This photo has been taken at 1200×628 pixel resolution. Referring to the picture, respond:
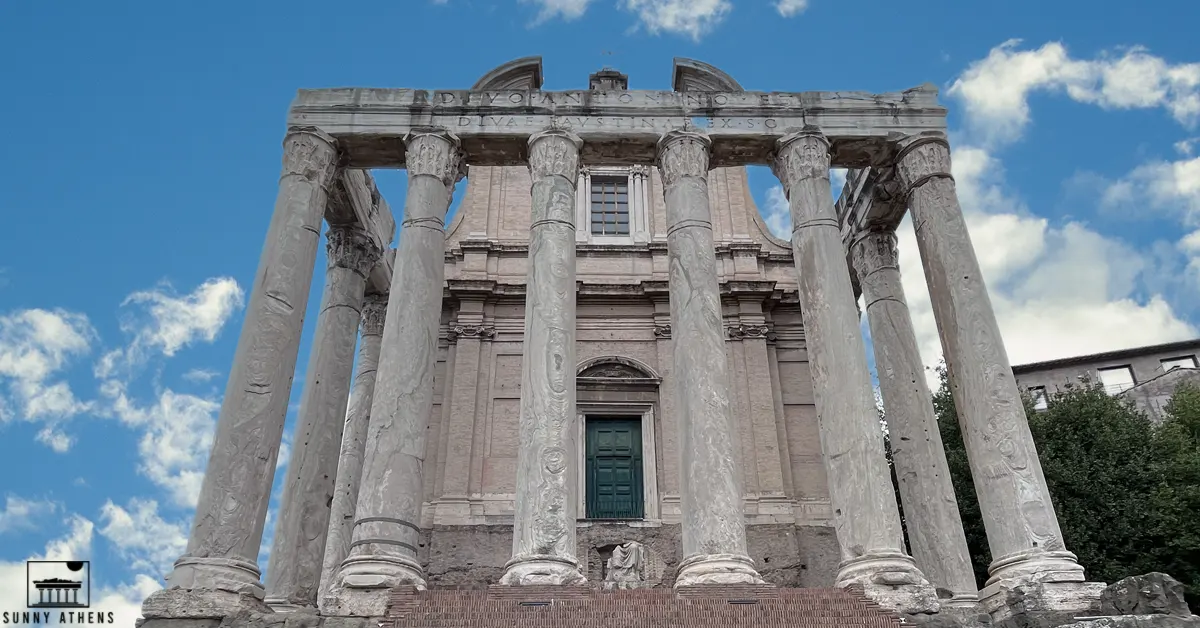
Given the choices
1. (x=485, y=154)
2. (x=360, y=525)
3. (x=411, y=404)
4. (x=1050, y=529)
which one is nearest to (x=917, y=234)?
(x=1050, y=529)

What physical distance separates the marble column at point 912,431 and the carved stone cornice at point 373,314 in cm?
1125

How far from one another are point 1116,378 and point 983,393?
30708 mm

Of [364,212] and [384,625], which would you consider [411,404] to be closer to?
[384,625]

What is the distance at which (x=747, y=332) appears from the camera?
21.6m

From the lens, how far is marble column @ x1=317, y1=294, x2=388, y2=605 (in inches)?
691

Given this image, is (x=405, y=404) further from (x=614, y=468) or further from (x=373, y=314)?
(x=373, y=314)

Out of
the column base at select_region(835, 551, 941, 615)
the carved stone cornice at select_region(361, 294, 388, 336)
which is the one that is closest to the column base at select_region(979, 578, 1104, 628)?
the column base at select_region(835, 551, 941, 615)

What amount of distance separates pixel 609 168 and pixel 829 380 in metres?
11.9

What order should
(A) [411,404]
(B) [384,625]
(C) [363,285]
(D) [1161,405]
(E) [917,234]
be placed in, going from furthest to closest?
(D) [1161,405]
(C) [363,285]
(E) [917,234]
(A) [411,404]
(B) [384,625]

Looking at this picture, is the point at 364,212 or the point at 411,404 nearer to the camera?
the point at 411,404

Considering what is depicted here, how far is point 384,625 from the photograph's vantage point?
36.8ft

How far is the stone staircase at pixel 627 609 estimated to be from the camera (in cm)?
1093

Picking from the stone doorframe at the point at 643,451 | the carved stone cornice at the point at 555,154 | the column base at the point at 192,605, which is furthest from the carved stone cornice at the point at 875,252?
the column base at the point at 192,605

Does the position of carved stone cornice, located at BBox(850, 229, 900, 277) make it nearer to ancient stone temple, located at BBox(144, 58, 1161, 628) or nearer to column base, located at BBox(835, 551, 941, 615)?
ancient stone temple, located at BBox(144, 58, 1161, 628)
